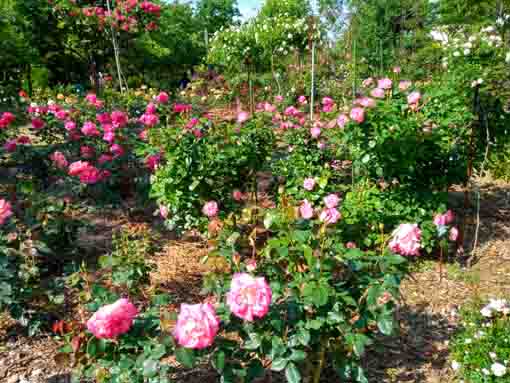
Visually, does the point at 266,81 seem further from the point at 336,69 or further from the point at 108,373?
the point at 108,373

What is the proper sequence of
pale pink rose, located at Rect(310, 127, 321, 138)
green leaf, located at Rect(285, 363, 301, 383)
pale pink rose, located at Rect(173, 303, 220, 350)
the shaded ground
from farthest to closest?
1. pale pink rose, located at Rect(310, 127, 321, 138)
2. the shaded ground
3. green leaf, located at Rect(285, 363, 301, 383)
4. pale pink rose, located at Rect(173, 303, 220, 350)

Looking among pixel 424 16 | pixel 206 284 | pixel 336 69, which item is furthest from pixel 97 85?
pixel 206 284

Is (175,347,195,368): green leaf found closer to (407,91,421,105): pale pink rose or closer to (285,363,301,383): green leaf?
(285,363,301,383): green leaf

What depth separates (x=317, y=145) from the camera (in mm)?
3268

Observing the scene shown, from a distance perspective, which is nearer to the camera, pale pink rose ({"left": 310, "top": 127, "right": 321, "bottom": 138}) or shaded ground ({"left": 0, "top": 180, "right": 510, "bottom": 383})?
shaded ground ({"left": 0, "top": 180, "right": 510, "bottom": 383})

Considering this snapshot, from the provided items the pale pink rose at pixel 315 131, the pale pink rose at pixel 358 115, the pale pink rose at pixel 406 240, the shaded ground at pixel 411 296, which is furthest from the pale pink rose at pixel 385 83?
the pale pink rose at pixel 406 240

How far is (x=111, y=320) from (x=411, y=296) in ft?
6.59

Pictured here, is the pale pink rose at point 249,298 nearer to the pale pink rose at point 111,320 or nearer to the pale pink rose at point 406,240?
the pale pink rose at point 111,320

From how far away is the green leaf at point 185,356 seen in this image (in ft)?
3.96

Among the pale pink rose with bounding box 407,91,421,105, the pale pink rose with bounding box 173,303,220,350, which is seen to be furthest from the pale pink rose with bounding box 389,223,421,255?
the pale pink rose with bounding box 407,91,421,105

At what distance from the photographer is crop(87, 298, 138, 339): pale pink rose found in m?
1.22

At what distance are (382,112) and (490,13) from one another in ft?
6.20

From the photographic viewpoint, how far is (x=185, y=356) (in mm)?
1218

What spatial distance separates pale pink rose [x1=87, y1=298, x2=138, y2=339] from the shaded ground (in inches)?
23.5
